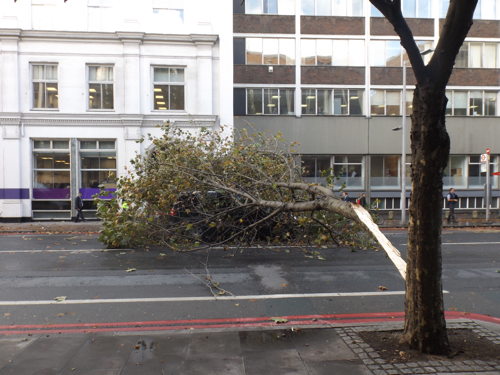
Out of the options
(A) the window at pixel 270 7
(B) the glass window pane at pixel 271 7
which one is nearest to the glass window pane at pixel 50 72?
(A) the window at pixel 270 7

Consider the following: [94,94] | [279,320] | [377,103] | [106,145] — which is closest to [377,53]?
[377,103]

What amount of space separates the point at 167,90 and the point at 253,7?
8.54 m

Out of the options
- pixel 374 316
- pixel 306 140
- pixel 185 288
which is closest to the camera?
pixel 374 316

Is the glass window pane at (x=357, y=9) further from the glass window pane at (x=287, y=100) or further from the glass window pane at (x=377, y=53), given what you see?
the glass window pane at (x=287, y=100)

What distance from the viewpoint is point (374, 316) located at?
6285 millimetres

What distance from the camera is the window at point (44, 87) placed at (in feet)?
70.6

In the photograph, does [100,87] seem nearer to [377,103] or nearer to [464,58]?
[377,103]

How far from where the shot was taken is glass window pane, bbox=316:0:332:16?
26.2 metres

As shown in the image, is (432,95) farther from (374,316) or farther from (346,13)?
(346,13)

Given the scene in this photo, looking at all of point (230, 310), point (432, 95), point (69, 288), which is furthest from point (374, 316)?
point (69, 288)

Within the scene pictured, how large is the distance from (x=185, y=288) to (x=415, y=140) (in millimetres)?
5169

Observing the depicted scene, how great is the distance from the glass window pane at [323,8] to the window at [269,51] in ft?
8.16

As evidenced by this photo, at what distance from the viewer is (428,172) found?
14.5 feet

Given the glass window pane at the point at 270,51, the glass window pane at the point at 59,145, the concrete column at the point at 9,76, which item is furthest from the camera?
the glass window pane at the point at 270,51
